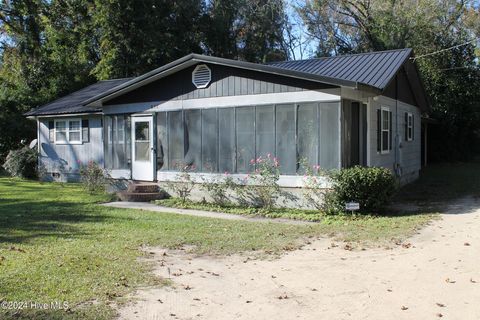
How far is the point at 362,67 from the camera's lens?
1352cm

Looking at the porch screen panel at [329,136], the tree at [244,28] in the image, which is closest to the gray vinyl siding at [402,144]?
the porch screen panel at [329,136]

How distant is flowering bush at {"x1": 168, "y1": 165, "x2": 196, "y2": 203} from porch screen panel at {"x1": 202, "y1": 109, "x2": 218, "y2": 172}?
48cm

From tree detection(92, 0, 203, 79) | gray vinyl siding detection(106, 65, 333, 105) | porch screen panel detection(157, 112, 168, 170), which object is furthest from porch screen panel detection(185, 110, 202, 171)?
tree detection(92, 0, 203, 79)

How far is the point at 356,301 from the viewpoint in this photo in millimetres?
5047

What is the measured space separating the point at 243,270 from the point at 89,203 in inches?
303

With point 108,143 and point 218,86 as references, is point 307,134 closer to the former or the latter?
point 218,86

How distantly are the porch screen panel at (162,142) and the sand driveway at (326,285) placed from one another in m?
6.89

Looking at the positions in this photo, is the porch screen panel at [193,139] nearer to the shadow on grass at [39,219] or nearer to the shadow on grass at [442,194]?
the shadow on grass at [39,219]

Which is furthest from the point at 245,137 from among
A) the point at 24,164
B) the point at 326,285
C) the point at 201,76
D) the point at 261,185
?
the point at 24,164

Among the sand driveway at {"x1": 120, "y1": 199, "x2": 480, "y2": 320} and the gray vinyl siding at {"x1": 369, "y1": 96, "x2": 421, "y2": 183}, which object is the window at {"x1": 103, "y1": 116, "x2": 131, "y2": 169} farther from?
the sand driveway at {"x1": 120, "y1": 199, "x2": 480, "y2": 320}

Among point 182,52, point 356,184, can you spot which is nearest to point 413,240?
point 356,184

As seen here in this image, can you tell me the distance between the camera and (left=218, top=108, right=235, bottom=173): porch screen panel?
41.9 feet

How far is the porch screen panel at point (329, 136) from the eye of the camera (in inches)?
440

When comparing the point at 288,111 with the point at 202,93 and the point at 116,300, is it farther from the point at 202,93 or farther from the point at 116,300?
the point at 116,300
